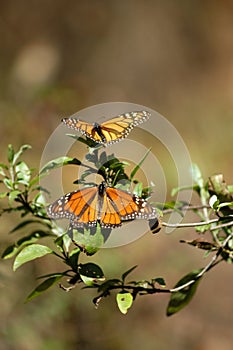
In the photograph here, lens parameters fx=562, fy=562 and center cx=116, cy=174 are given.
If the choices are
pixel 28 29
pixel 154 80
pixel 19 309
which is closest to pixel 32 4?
pixel 28 29

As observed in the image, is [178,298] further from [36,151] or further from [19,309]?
[36,151]

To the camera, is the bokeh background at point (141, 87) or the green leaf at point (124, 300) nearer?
the green leaf at point (124, 300)

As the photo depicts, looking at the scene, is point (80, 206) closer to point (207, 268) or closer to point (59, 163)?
point (59, 163)

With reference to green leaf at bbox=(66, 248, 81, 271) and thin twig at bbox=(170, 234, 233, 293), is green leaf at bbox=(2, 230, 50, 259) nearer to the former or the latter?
green leaf at bbox=(66, 248, 81, 271)

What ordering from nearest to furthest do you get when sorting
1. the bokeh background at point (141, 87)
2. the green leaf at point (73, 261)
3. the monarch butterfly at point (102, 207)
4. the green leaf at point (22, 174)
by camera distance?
1. the monarch butterfly at point (102, 207)
2. the green leaf at point (73, 261)
3. the green leaf at point (22, 174)
4. the bokeh background at point (141, 87)

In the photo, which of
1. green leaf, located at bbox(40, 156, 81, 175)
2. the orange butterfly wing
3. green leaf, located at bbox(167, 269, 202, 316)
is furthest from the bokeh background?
the orange butterfly wing

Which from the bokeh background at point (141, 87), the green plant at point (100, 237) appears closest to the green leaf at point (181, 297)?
the green plant at point (100, 237)

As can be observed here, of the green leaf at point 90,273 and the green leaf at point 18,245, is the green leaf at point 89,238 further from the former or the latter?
the green leaf at point 18,245
